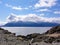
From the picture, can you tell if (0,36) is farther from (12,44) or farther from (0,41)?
(12,44)

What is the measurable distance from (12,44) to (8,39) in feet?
2.97

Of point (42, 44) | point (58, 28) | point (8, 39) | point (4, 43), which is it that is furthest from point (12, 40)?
point (58, 28)

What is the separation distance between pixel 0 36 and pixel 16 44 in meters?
1.25

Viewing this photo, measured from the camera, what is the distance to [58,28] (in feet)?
72.4

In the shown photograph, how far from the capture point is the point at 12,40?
26.0 feet

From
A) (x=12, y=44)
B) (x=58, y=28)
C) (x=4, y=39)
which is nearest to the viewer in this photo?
(x=12, y=44)

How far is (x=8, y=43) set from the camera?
7.30 m

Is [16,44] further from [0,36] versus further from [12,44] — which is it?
[0,36]

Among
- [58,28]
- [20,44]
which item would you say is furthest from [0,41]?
[58,28]

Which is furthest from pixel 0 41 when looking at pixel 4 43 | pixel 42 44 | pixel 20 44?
pixel 42 44

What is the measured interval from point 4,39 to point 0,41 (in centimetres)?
38

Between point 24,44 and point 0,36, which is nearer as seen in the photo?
point 24,44

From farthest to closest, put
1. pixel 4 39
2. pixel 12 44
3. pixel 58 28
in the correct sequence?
pixel 58 28
pixel 4 39
pixel 12 44

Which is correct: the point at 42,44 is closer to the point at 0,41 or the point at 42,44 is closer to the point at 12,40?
the point at 12,40
